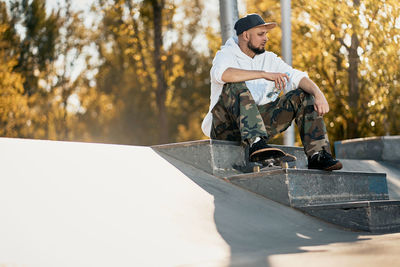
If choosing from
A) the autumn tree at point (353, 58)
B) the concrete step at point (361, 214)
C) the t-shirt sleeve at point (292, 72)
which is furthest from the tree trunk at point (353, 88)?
the concrete step at point (361, 214)

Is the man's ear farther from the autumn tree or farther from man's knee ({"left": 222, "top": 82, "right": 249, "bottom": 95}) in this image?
the autumn tree

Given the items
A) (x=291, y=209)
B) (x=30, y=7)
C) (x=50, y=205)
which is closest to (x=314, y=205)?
(x=291, y=209)

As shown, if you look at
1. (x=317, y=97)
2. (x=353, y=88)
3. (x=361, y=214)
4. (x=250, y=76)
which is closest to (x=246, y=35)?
(x=250, y=76)

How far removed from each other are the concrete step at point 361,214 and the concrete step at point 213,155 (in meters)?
0.79

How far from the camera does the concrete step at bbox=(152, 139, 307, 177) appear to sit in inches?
186

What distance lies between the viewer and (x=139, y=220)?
3.23 m

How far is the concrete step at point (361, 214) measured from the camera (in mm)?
3984

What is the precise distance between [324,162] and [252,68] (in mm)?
1041

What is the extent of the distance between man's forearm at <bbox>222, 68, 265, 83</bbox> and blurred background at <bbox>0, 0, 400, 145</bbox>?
4.09 meters

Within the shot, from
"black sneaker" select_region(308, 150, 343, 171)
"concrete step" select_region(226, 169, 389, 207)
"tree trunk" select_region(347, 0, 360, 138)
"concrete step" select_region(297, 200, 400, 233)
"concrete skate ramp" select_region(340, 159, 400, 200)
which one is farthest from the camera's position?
"tree trunk" select_region(347, 0, 360, 138)

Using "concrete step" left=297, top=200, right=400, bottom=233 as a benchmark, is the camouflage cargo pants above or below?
above

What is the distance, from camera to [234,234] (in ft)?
11.0

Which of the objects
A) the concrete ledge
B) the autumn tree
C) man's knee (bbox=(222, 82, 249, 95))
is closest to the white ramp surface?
man's knee (bbox=(222, 82, 249, 95))

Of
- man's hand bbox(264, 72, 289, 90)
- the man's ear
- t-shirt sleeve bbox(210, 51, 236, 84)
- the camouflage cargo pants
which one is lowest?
the camouflage cargo pants
